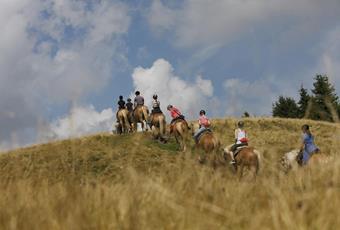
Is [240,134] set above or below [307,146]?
above

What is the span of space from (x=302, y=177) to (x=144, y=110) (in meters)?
26.2

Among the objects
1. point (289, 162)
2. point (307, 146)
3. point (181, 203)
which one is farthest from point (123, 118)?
point (181, 203)

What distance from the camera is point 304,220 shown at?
3438mm

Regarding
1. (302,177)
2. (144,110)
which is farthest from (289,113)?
(302,177)

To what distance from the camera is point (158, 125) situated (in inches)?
1145

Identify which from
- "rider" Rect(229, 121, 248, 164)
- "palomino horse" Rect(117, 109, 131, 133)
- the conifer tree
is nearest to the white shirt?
"rider" Rect(229, 121, 248, 164)

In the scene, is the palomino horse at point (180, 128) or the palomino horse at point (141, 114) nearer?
the palomino horse at point (180, 128)

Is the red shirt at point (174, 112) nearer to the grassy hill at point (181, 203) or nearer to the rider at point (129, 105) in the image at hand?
the rider at point (129, 105)

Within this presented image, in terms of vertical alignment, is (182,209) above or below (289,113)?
below

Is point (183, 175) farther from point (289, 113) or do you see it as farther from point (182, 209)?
point (289, 113)

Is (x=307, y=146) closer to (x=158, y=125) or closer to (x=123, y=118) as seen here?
(x=158, y=125)

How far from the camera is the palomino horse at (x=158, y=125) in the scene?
2883 cm

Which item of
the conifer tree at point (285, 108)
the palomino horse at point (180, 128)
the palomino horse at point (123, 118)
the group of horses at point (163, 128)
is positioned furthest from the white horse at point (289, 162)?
the conifer tree at point (285, 108)

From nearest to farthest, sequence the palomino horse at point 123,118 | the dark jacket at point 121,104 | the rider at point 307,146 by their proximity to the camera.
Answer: the rider at point 307,146 → the palomino horse at point 123,118 → the dark jacket at point 121,104
